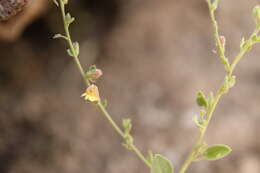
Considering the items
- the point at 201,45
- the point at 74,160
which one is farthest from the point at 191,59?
the point at 74,160

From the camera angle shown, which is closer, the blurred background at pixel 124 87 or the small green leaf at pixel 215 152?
the small green leaf at pixel 215 152

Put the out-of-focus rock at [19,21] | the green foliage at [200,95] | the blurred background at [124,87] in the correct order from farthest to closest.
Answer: the blurred background at [124,87] < the out-of-focus rock at [19,21] < the green foliage at [200,95]

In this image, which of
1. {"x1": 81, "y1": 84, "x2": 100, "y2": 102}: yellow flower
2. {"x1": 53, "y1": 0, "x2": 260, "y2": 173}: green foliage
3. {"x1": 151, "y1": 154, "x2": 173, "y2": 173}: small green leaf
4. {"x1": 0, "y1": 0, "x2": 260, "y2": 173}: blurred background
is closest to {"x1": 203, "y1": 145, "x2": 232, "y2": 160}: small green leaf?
{"x1": 53, "y1": 0, "x2": 260, "y2": 173}: green foliage

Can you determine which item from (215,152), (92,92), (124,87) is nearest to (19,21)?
(124,87)

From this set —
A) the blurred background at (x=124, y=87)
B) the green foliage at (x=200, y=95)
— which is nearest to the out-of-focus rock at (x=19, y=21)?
the blurred background at (x=124, y=87)

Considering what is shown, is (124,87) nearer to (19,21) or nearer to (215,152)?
(19,21)

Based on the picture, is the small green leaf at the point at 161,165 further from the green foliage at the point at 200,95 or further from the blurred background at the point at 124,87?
the blurred background at the point at 124,87

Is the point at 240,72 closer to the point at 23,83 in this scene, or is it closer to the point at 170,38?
the point at 170,38
